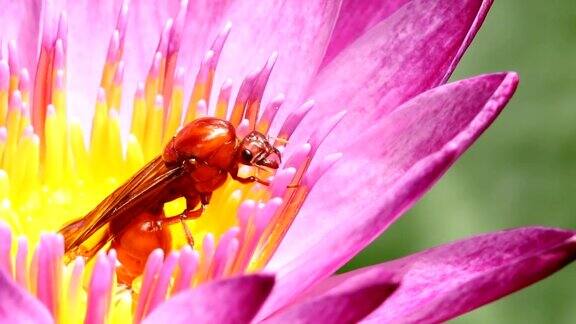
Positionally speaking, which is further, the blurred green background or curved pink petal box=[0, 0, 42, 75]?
the blurred green background

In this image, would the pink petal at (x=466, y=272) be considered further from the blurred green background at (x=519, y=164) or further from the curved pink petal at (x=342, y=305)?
the blurred green background at (x=519, y=164)

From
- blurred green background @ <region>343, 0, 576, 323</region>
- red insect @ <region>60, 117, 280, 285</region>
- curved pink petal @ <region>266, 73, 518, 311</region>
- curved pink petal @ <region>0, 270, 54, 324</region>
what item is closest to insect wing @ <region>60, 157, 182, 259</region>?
red insect @ <region>60, 117, 280, 285</region>

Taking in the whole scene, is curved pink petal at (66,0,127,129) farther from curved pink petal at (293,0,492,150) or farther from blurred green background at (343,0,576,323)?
blurred green background at (343,0,576,323)

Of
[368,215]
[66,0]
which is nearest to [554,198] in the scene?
[368,215]

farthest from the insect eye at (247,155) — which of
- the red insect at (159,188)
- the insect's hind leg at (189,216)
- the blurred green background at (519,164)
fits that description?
the blurred green background at (519,164)

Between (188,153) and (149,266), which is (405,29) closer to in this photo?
(188,153)

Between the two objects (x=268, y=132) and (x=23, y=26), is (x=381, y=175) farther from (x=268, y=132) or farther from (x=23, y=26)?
(x=23, y=26)
